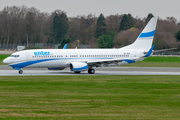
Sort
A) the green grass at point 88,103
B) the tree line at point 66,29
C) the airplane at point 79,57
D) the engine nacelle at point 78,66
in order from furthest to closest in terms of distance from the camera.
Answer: the tree line at point 66,29 < the airplane at point 79,57 < the engine nacelle at point 78,66 < the green grass at point 88,103

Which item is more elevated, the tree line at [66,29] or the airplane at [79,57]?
the tree line at [66,29]

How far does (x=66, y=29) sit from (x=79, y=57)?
102193 millimetres

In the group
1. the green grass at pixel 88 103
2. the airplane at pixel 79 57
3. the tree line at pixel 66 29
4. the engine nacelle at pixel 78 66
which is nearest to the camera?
the green grass at pixel 88 103

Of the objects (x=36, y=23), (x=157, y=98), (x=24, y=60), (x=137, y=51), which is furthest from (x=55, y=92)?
(x=36, y=23)

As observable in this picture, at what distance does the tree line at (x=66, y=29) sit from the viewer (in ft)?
371

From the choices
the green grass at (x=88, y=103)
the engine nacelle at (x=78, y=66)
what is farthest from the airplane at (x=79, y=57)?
the green grass at (x=88, y=103)

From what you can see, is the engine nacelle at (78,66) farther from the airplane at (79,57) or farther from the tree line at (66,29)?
the tree line at (66,29)

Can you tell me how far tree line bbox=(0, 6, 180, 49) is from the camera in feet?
371

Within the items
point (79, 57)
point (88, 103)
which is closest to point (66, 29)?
point (79, 57)

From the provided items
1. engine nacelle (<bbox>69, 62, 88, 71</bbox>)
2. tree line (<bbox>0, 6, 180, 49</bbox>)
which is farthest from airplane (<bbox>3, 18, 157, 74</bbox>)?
tree line (<bbox>0, 6, 180, 49</bbox>)

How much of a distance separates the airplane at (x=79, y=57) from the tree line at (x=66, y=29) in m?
66.3

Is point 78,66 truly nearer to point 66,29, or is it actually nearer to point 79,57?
point 79,57

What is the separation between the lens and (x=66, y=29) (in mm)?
140500

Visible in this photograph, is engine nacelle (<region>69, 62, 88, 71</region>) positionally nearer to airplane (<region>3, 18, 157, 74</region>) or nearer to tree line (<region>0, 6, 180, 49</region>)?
airplane (<region>3, 18, 157, 74</region>)
